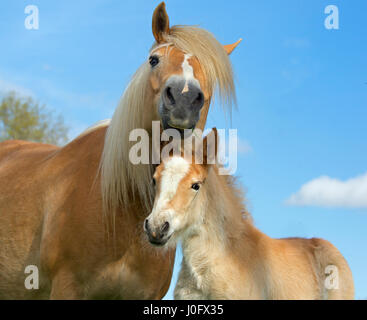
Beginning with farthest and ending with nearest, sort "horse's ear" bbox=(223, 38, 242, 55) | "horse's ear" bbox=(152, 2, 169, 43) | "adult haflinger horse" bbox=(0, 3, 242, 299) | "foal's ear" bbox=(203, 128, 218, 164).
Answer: "horse's ear" bbox=(223, 38, 242, 55)
"horse's ear" bbox=(152, 2, 169, 43)
"foal's ear" bbox=(203, 128, 218, 164)
"adult haflinger horse" bbox=(0, 3, 242, 299)

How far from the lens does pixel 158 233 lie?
14.0 ft

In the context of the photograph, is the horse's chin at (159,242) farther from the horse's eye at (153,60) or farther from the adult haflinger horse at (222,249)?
the horse's eye at (153,60)

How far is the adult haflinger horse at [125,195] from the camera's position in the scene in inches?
185

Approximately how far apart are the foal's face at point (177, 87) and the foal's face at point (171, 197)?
0.39 m

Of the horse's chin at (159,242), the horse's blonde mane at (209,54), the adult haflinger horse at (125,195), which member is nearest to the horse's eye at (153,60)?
the adult haflinger horse at (125,195)

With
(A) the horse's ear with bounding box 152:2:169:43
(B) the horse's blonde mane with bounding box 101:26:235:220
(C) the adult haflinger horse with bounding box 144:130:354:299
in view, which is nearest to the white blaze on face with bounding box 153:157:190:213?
(C) the adult haflinger horse with bounding box 144:130:354:299

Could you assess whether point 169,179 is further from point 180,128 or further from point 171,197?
point 180,128

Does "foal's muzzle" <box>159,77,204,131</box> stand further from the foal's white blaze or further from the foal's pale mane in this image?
the foal's pale mane

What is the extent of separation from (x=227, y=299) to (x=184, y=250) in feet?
2.11

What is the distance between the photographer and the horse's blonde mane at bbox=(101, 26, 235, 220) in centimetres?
487

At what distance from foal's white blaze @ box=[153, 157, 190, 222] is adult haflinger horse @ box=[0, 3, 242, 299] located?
1.18 feet

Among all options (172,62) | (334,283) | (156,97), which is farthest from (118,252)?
(334,283)

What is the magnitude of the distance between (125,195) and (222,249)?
1.16 m

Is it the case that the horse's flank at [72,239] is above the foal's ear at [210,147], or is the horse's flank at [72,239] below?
below
